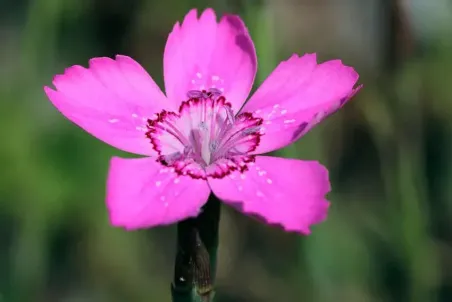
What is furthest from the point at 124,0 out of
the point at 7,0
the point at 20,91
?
the point at 20,91

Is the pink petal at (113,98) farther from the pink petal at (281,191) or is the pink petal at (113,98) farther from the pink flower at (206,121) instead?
the pink petal at (281,191)

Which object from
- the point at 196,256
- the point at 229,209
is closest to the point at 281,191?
the point at 196,256

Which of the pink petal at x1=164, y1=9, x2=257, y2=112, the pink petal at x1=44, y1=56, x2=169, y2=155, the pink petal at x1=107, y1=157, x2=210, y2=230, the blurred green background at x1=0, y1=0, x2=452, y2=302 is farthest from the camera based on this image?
the blurred green background at x1=0, y1=0, x2=452, y2=302

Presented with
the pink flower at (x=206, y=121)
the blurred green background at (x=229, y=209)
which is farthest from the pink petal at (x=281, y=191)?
the blurred green background at (x=229, y=209)

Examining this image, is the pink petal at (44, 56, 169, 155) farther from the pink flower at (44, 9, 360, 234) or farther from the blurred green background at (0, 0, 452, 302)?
the blurred green background at (0, 0, 452, 302)

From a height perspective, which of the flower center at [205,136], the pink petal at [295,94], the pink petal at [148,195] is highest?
the pink petal at [295,94]

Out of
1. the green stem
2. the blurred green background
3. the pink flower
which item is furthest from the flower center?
the blurred green background

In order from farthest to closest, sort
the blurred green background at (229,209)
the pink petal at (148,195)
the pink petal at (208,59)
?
the blurred green background at (229,209) → the pink petal at (208,59) → the pink petal at (148,195)

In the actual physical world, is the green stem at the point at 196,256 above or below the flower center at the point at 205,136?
below
